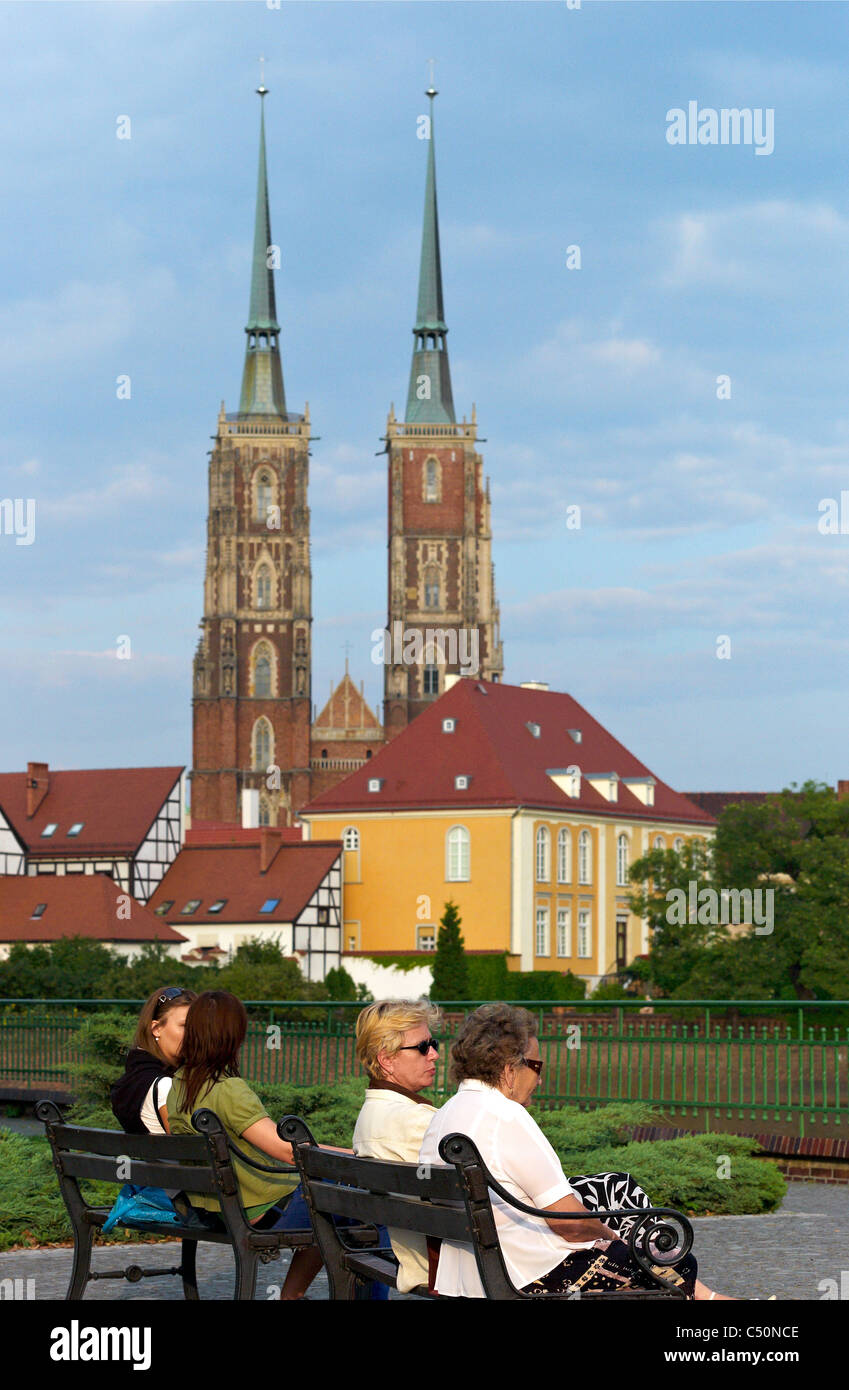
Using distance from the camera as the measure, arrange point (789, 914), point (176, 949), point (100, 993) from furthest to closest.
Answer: point (176, 949) < point (789, 914) < point (100, 993)

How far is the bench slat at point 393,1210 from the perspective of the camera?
570 centimetres

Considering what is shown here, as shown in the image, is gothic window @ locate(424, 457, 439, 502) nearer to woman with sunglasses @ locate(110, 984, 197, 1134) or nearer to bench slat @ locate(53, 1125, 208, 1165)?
woman with sunglasses @ locate(110, 984, 197, 1134)

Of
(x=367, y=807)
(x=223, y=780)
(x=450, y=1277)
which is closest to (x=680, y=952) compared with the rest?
(x=367, y=807)

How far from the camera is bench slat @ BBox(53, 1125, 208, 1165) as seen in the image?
6883mm

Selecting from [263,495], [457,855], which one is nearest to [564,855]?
[457,855]

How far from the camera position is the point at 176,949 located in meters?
63.7

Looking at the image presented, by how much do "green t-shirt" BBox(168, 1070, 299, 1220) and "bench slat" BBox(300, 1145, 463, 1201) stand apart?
486mm

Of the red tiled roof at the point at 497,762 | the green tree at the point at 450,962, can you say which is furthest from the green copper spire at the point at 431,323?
the green tree at the point at 450,962

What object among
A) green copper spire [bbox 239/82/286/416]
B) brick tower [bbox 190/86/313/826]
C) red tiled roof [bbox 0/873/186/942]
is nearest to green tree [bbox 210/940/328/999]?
red tiled roof [bbox 0/873/186/942]

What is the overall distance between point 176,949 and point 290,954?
220 inches

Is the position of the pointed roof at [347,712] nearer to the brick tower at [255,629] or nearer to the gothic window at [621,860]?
the brick tower at [255,629]
